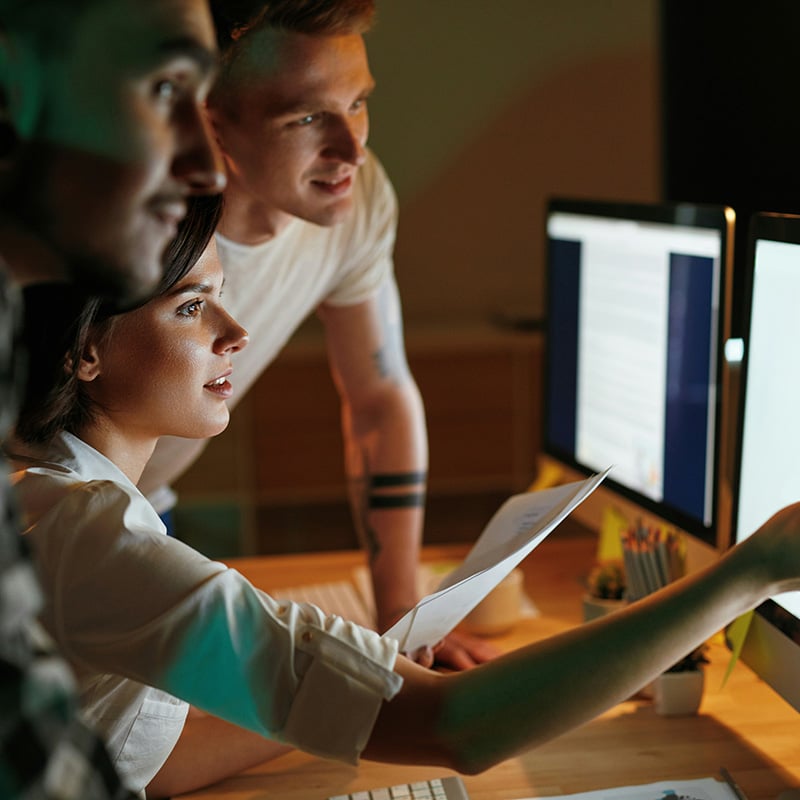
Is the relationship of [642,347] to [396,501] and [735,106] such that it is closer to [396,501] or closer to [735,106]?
[396,501]

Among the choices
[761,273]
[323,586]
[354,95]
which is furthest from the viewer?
[323,586]

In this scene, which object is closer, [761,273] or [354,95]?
[761,273]

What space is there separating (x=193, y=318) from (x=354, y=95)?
1.63ft

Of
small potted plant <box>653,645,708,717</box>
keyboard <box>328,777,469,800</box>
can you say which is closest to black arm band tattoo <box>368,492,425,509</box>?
small potted plant <box>653,645,708,717</box>

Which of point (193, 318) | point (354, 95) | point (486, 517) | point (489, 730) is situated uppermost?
point (354, 95)

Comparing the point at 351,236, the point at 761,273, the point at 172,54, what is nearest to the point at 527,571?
the point at 351,236

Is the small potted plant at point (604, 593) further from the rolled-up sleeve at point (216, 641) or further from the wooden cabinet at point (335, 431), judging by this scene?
the wooden cabinet at point (335, 431)

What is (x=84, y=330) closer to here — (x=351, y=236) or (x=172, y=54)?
(x=172, y=54)

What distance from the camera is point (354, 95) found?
58.5 inches

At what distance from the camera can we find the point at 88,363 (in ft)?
3.57

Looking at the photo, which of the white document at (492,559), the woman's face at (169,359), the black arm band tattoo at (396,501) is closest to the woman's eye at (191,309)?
the woman's face at (169,359)

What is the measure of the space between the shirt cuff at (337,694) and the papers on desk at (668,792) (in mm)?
346

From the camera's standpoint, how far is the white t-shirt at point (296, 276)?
1688mm

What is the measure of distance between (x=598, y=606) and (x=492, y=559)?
405 mm
